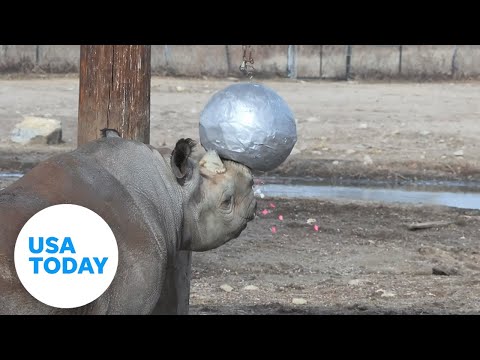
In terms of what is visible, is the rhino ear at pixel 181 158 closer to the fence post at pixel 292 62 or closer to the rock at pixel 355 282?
the rock at pixel 355 282

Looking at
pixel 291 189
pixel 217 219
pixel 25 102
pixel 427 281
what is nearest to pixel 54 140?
pixel 25 102

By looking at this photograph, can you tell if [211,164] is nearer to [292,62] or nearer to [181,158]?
[181,158]

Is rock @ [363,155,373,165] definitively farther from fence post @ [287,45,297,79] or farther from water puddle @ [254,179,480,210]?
fence post @ [287,45,297,79]

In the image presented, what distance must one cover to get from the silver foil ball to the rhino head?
0.08 metres

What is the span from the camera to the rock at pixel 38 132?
16453 millimetres

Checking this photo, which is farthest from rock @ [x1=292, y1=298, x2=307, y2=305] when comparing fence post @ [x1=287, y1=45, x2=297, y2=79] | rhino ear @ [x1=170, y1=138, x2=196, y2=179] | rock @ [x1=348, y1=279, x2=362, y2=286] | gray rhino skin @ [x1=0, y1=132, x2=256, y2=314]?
fence post @ [x1=287, y1=45, x2=297, y2=79]

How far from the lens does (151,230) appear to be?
6.54 meters

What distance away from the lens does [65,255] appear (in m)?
5.65

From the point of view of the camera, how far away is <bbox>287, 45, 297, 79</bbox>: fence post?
71.1 feet

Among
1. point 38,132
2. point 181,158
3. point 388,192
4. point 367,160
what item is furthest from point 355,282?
point 38,132

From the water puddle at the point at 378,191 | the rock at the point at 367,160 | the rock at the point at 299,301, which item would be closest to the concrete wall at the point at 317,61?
the rock at the point at 367,160

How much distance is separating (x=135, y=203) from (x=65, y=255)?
98cm

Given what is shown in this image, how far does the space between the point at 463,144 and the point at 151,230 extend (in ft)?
35.4

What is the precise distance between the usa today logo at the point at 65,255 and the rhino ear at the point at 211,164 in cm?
144
